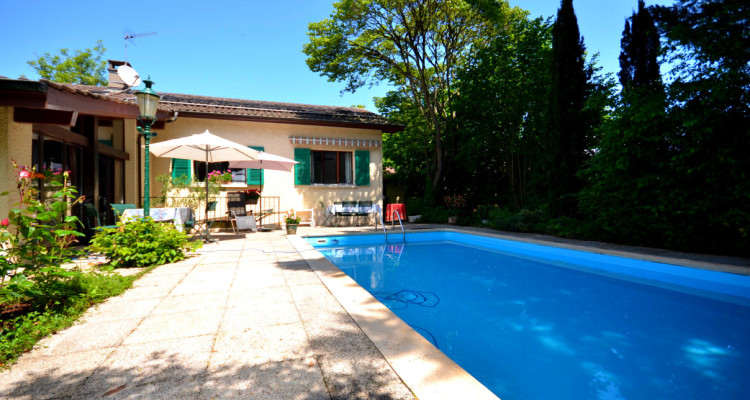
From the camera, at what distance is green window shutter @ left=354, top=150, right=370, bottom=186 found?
10602 millimetres

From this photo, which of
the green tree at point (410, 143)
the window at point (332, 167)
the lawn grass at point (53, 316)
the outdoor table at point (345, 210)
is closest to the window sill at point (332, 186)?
the window at point (332, 167)

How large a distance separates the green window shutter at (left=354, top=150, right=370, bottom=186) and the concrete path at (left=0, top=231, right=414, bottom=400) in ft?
25.6

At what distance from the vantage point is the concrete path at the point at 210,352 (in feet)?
4.50

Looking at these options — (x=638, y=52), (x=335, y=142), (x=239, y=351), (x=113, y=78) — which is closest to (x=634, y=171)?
(x=638, y=52)

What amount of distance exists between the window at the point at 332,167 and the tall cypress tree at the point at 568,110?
6112 mm

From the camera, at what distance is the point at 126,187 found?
738 cm

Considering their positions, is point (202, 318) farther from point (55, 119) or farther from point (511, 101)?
point (511, 101)

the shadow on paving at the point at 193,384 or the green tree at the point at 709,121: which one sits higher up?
the green tree at the point at 709,121

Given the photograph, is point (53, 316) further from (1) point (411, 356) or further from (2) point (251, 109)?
(2) point (251, 109)

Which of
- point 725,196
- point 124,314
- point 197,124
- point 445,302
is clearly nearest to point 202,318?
point 124,314

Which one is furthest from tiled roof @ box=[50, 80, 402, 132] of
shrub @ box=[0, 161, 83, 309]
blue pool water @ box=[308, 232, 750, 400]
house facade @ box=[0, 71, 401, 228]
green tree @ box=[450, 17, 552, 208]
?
shrub @ box=[0, 161, 83, 309]

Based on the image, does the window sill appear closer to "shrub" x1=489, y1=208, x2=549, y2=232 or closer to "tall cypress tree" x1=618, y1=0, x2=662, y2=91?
"shrub" x1=489, y1=208, x2=549, y2=232

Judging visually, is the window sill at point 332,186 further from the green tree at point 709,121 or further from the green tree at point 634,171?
the green tree at point 709,121

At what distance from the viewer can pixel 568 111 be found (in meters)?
7.21
